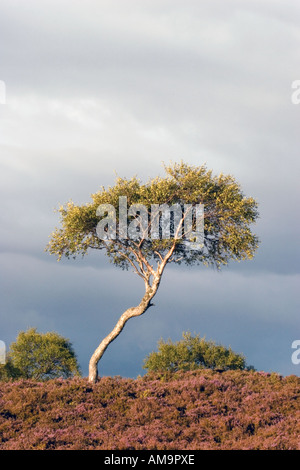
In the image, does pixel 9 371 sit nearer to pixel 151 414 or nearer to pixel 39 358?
pixel 39 358

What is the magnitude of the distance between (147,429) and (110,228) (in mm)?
16164

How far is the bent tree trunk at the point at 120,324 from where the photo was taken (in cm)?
3616

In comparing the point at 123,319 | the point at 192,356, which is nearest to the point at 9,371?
the point at 192,356

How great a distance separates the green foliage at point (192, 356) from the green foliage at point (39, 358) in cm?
875

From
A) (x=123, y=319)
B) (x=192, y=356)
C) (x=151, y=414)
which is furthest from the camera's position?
(x=192, y=356)

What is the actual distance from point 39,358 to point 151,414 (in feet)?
94.8

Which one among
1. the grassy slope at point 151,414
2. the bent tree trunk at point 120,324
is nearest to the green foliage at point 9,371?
the grassy slope at point 151,414

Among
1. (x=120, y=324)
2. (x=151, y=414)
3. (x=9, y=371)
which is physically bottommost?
(x=151, y=414)

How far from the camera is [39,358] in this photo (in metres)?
55.4

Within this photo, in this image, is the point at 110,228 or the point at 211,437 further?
the point at 110,228

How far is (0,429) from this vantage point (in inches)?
1119
